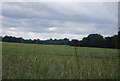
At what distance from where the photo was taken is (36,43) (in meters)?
5.20

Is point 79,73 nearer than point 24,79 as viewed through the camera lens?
No

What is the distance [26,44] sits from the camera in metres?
5.36

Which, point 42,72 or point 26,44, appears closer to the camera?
point 42,72

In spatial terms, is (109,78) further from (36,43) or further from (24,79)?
(36,43)

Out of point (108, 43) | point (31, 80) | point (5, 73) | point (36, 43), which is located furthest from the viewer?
point (108, 43)

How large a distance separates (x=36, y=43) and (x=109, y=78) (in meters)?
3.24

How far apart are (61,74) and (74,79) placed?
302 millimetres

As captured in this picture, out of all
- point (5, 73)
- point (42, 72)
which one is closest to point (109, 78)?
point (42, 72)

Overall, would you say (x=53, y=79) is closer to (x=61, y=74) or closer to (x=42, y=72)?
(x=61, y=74)

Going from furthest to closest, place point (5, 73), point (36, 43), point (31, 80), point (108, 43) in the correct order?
point (108, 43) < point (36, 43) < point (5, 73) < point (31, 80)

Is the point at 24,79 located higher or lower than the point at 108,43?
lower

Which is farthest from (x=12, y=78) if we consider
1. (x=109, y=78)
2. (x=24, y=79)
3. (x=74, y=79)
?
(x=109, y=78)

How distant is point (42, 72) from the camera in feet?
9.95

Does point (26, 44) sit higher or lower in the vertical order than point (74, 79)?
higher
